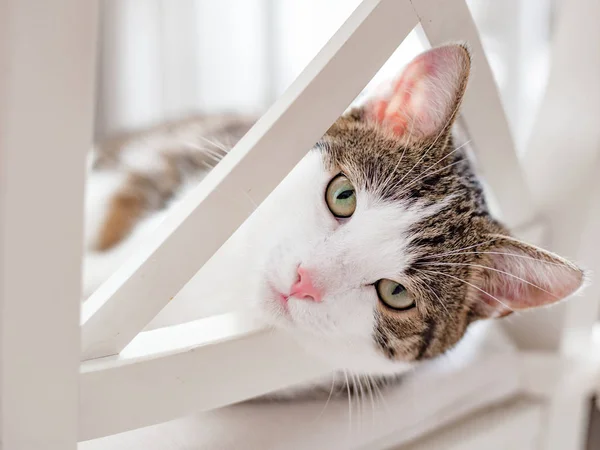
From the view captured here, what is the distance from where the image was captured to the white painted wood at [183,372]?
54cm

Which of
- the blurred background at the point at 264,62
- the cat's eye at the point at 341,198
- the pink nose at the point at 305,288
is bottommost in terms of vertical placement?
the pink nose at the point at 305,288

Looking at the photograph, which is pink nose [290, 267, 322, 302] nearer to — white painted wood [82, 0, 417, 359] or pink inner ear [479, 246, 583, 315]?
white painted wood [82, 0, 417, 359]

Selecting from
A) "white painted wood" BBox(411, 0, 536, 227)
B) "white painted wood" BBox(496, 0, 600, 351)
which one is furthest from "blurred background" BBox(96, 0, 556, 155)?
"white painted wood" BBox(411, 0, 536, 227)

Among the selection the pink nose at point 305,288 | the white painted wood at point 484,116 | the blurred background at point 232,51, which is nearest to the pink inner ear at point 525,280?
the white painted wood at point 484,116

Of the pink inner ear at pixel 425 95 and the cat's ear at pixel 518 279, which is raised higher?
the pink inner ear at pixel 425 95

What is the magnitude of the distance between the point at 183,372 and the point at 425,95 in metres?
0.44

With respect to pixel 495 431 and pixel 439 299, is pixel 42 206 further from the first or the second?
pixel 495 431

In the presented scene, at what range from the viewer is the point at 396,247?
0.74 m

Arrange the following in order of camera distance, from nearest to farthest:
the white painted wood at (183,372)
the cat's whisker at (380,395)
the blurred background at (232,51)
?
the white painted wood at (183,372) → the cat's whisker at (380,395) → the blurred background at (232,51)

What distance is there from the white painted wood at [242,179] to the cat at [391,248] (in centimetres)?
13

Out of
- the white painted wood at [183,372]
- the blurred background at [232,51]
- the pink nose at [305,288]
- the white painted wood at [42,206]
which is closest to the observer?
the white painted wood at [42,206]

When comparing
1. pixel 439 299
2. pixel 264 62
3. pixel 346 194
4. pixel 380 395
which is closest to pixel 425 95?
pixel 346 194

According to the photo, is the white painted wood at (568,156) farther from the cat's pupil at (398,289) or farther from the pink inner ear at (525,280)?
the cat's pupil at (398,289)

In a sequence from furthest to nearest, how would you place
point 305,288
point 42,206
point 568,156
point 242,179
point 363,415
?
1. point 568,156
2. point 363,415
3. point 305,288
4. point 242,179
5. point 42,206
